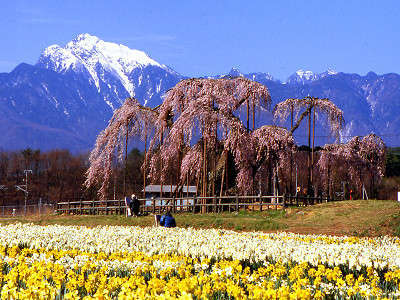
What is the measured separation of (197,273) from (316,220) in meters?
18.4

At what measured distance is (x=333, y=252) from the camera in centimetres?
1215

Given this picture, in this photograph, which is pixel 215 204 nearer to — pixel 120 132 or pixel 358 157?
pixel 120 132

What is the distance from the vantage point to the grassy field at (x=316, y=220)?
2536cm

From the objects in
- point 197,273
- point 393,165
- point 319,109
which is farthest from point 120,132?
point 393,165

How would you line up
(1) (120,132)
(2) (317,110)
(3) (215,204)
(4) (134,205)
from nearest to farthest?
1. (3) (215,204)
2. (4) (134,205)
3. (1) (120,132)
4. (2) (317,110)

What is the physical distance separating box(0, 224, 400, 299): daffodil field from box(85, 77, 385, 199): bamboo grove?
21.4 m

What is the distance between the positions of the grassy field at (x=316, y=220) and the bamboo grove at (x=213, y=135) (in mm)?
5207

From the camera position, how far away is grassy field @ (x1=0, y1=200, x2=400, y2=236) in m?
25.4

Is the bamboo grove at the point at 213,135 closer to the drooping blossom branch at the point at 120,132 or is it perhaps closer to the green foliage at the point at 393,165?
the drooping blossom branch at the point at 120,132

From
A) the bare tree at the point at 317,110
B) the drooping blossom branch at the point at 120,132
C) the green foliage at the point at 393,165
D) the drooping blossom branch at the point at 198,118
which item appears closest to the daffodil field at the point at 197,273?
the drooping blossom branch at the point at 198,118

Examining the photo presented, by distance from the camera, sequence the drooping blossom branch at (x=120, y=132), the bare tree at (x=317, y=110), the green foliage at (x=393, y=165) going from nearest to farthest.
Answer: the drooping blossom branch at (x=120, y=132) → the bare tree at (x=317, y=110) → the green foliage at (x=393, y=165)

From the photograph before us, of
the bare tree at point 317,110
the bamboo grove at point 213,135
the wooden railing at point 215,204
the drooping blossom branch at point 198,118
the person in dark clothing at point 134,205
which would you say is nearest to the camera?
the wooden railing at point 215,204

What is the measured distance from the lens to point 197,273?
10273 mm

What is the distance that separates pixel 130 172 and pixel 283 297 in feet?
340
